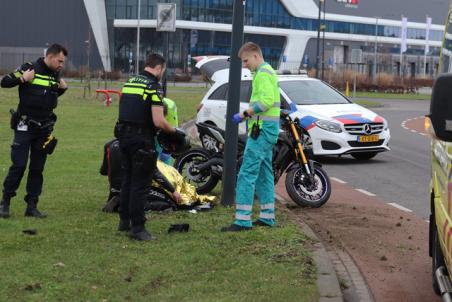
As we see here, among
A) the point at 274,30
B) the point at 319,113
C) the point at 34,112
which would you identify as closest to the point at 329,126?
the point at 319,113

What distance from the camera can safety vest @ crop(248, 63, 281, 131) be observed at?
7660mm

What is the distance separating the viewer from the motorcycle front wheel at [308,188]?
978 cm

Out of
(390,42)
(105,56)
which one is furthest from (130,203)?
(390,42)

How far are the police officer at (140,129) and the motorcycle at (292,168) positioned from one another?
2.61 meters

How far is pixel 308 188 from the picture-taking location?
9898mm

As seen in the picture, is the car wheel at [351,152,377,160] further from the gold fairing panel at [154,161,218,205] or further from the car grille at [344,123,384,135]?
the gold fairing panel at [154,161,218,205]

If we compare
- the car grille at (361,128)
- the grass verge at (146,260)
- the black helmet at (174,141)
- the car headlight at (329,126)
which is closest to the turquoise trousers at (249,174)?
the grass verge at (146,260)

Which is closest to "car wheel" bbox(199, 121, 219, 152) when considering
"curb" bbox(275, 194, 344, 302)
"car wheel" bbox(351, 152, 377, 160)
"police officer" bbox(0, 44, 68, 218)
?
"curb" bbox(275, 194, 344, 302)

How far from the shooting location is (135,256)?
6.61 m

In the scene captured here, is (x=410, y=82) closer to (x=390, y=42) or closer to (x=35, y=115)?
(x=390, y=42)

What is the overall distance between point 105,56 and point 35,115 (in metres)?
71.9

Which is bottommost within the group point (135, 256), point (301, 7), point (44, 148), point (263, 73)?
point (135, 256)

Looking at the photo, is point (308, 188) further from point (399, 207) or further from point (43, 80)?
point (43, 80)

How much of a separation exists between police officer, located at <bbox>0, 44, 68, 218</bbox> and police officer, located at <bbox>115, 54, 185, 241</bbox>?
1.15 m
